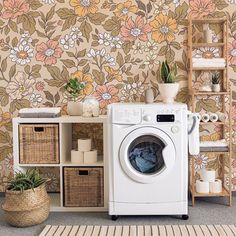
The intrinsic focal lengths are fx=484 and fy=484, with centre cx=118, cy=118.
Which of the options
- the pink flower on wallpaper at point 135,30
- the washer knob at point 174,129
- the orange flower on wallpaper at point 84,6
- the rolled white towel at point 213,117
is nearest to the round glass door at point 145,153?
the washer knob at point 174,129

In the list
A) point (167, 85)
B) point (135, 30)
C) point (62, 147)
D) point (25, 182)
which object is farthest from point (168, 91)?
point (25, 182)

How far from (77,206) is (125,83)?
1154mm

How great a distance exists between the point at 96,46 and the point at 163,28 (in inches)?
24.0

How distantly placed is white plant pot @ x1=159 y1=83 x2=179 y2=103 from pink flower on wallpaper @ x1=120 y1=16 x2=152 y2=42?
1.84 ft

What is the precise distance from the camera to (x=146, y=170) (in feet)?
12.1

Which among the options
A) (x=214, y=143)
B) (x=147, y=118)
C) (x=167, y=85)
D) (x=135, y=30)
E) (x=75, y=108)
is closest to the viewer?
(x=147, y=118)

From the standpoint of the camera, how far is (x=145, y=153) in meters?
3.66

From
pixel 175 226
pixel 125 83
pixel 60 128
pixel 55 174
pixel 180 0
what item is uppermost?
pixel 180 0

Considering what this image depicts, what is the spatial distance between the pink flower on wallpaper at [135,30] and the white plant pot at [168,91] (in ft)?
1.84

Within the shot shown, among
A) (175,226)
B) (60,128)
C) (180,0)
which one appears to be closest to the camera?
(175,226)

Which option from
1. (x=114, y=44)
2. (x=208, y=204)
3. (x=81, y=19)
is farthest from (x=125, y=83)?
(x=208, y=204)

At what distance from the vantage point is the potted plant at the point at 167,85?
3924mm

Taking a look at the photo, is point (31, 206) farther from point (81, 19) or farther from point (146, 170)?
point (81, 19)

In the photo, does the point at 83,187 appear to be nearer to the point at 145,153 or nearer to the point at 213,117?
the point at 145,153
